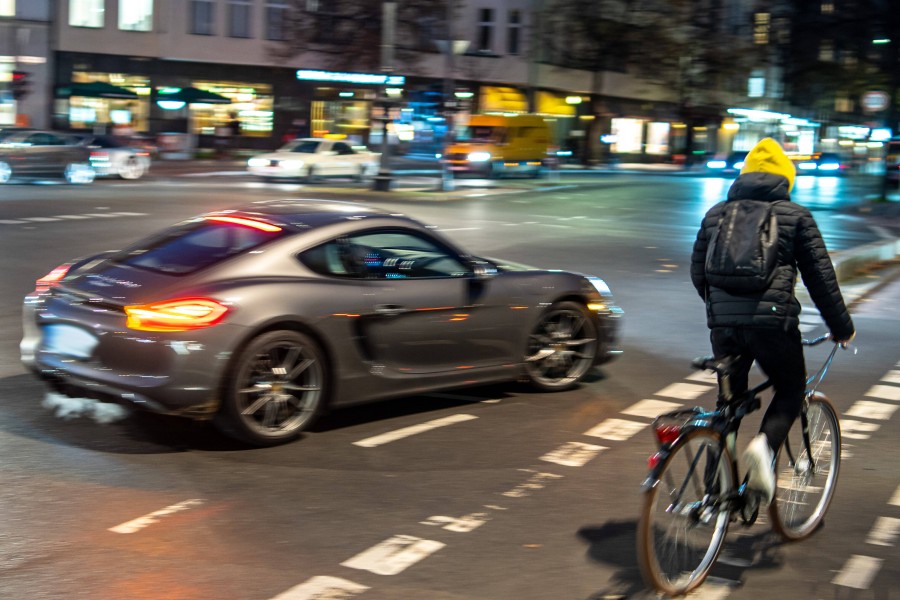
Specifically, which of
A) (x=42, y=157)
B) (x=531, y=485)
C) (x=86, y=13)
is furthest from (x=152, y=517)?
(x=86, y=13)

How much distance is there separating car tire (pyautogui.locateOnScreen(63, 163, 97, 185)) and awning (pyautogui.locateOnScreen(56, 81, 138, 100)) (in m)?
22.5

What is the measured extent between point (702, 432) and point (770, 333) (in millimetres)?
523

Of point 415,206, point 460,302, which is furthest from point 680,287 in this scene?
point 415,206

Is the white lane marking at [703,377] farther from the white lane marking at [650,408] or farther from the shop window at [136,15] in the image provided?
the shop window at [136,15]

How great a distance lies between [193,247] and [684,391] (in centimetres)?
383

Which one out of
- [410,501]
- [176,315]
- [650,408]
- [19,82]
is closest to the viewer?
[410,501]

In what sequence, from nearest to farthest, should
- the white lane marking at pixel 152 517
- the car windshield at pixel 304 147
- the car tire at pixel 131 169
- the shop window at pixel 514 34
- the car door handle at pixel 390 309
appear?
the white lane marking at pixel 152 517 < the car door handle at pixel 390 309 < the car tire at pixel 131 169 < the car windshield at pixel 304 147 < the shop window at pixel 514 34

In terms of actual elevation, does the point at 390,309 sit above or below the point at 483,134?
below

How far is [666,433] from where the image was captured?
4461mm

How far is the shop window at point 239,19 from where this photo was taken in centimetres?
5809

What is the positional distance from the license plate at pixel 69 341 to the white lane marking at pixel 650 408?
353 centimetres

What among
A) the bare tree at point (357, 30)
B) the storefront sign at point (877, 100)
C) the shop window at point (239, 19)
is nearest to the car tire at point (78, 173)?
the storefront sign at point (877, 100)

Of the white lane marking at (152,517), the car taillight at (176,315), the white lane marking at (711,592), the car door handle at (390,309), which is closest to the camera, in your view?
the white lane marking at (711,592)

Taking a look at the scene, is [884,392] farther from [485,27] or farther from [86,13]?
[485,27]
